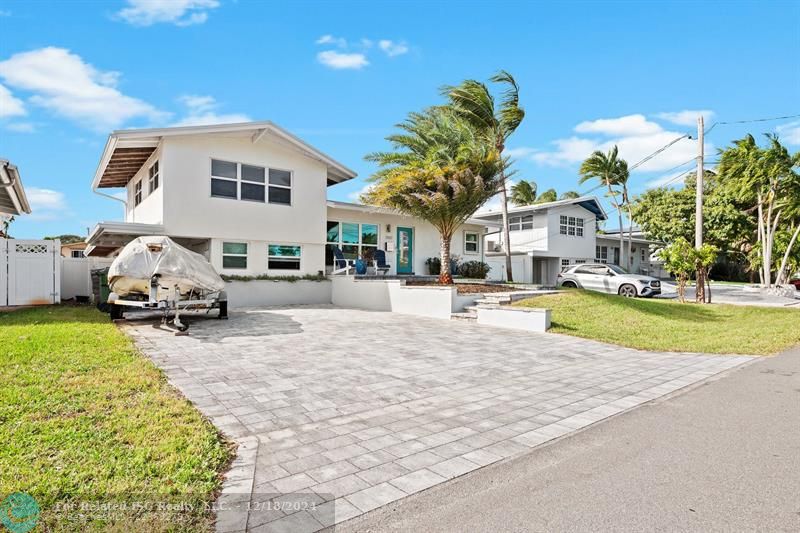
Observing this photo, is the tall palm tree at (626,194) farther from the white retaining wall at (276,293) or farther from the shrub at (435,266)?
the white retaining wall at (276,293)

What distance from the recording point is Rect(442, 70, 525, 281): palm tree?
755 inches

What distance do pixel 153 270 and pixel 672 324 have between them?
43.1 ft

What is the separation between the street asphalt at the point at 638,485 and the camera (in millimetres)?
2727

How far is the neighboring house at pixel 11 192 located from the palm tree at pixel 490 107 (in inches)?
605

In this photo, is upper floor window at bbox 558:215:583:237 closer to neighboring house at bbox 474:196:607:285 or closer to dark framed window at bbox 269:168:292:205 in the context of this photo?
neighboring house at bbox 474:196:607:285

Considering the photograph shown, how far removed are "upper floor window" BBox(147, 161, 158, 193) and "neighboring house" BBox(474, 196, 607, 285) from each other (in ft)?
58.0

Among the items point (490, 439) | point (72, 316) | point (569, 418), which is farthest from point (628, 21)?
point (72, 316)

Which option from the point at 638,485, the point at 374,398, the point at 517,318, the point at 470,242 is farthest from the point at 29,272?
the point at 470,242

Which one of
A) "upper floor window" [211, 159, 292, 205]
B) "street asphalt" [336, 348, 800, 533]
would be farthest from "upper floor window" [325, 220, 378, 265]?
"street asphalt" [336, 348, 800, 533]

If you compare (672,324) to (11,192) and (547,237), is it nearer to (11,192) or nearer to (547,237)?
(547,237)

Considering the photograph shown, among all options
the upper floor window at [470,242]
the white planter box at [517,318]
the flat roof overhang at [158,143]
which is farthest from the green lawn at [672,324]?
the flat roof overhang at [158,143]

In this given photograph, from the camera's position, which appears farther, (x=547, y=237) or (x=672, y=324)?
(x=547, y=237)

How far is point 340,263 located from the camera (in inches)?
697

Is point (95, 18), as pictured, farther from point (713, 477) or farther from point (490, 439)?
point (713, 477)
